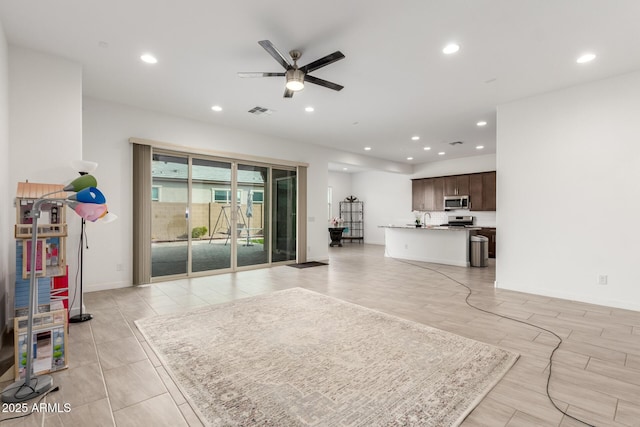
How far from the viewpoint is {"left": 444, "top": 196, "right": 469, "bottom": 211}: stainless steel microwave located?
948cm

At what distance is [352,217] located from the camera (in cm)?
1292

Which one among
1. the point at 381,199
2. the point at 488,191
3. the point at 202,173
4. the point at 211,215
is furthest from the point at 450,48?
the point at 381,199

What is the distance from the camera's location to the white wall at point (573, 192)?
3.98m

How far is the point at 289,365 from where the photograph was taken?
242 cm

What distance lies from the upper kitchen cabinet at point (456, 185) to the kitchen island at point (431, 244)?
2074 mm

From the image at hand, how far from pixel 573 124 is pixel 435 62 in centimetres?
239

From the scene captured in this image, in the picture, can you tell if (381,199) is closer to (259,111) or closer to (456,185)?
(456,185)

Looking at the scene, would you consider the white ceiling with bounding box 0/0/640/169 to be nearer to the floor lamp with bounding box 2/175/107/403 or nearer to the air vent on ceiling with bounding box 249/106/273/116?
the air vent on ceiling with bounding box 249/106/273/116

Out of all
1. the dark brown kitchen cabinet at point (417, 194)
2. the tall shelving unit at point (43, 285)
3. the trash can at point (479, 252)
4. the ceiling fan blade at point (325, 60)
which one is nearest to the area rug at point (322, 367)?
the tall shelving unit at point (43, 285)

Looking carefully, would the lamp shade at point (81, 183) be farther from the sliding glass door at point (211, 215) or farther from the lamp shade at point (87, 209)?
the sliding glass door at point (211, 215)

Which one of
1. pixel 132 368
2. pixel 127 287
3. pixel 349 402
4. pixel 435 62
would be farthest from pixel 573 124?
pixel 127 287

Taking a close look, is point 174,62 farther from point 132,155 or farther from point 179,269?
point 179,269

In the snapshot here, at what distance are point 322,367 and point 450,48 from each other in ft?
11.3

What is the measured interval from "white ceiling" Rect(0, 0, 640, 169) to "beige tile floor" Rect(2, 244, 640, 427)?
302 cm
